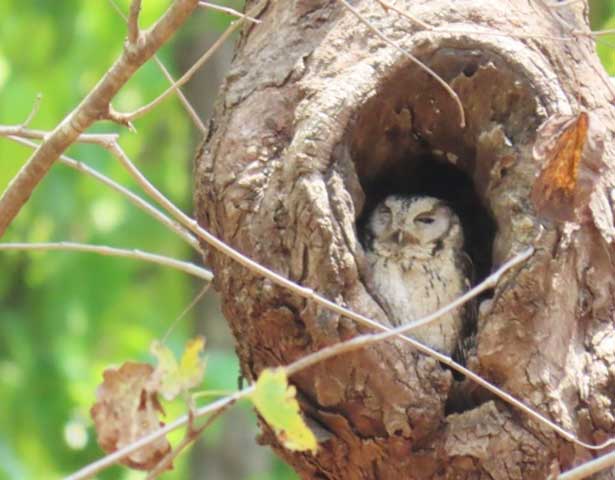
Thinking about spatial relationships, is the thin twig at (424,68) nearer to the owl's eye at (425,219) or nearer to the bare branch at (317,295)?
the bare branch at (317,295)

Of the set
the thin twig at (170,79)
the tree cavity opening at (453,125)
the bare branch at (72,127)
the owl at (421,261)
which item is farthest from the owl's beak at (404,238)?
the bare branch at (72,127)

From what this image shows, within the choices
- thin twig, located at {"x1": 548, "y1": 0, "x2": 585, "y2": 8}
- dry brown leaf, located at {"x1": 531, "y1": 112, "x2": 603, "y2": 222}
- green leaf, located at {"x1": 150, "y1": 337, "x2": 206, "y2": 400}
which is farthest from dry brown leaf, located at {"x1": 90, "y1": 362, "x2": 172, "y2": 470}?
thin twig, located at {"x1": 548, "y1": 0, "x2": 585, "y2": 8}

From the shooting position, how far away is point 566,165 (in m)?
2.88

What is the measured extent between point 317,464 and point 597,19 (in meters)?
2.96

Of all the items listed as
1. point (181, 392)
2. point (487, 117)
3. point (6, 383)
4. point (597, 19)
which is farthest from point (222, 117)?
point (6, 383)

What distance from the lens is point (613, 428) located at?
2.92m

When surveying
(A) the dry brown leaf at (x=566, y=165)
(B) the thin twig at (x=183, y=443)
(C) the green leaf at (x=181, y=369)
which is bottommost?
(B) the thin twig at (x=183, y=443)

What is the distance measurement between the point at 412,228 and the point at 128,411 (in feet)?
4.95

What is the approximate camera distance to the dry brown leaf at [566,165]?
2.86 meters

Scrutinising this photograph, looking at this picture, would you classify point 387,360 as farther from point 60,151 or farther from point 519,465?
point 60,151

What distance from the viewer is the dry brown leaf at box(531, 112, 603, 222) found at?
9.37ft

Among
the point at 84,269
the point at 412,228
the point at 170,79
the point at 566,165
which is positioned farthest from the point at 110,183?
the point at 84,269

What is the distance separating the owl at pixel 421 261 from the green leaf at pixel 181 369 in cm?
112

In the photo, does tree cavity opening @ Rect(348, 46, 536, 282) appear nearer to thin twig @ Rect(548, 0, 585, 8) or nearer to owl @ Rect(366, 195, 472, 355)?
owl @ Rect(366, 195, 472, 355)
